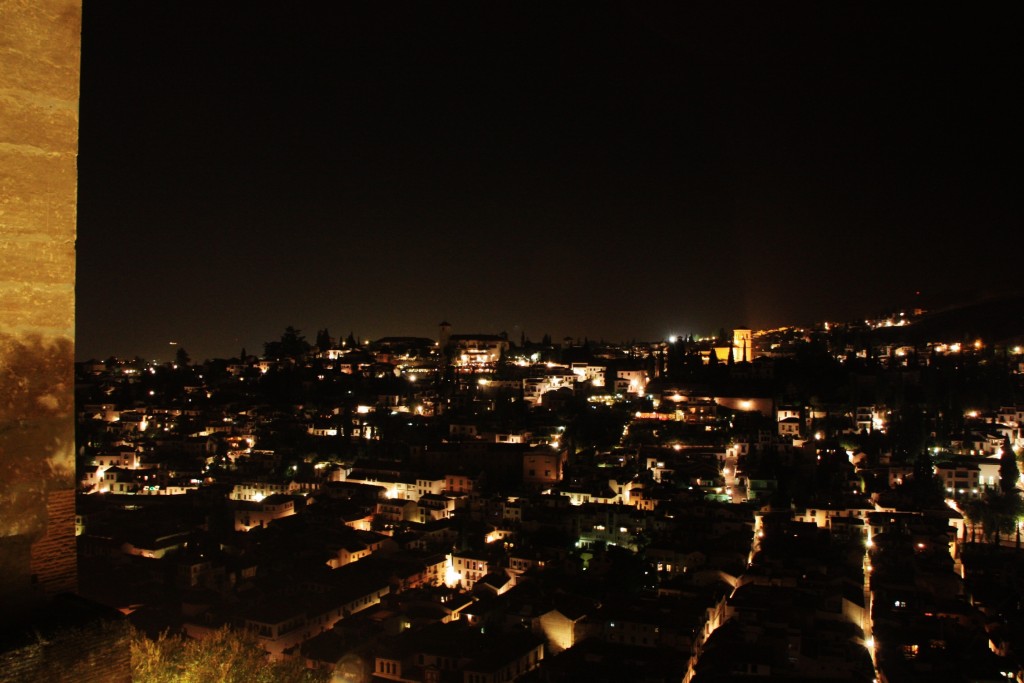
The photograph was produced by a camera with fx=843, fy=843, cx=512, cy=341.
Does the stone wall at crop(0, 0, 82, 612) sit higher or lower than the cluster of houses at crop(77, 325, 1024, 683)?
higher

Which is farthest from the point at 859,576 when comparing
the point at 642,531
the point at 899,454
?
the point at 899,454

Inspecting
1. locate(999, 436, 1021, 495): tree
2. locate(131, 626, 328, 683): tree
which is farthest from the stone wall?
locate(999, 436, 1021, 495): tree

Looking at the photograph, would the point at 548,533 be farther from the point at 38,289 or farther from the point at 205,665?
the point at 38,289

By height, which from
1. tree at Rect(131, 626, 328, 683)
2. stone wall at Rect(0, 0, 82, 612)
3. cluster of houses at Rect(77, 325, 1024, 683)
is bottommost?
cluster of houses at Rect(77, 325, 1024, 683)

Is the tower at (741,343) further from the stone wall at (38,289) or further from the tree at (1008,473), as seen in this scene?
the stone wall at (38,289)

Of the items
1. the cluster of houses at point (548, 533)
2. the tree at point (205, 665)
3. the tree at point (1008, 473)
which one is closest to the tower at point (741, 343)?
the cluster of houses at point (548, 533)

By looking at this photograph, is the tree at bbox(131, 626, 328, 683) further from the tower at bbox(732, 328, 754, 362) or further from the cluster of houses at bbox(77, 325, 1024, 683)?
the tower at bbox(732, 328, 754, 362)
